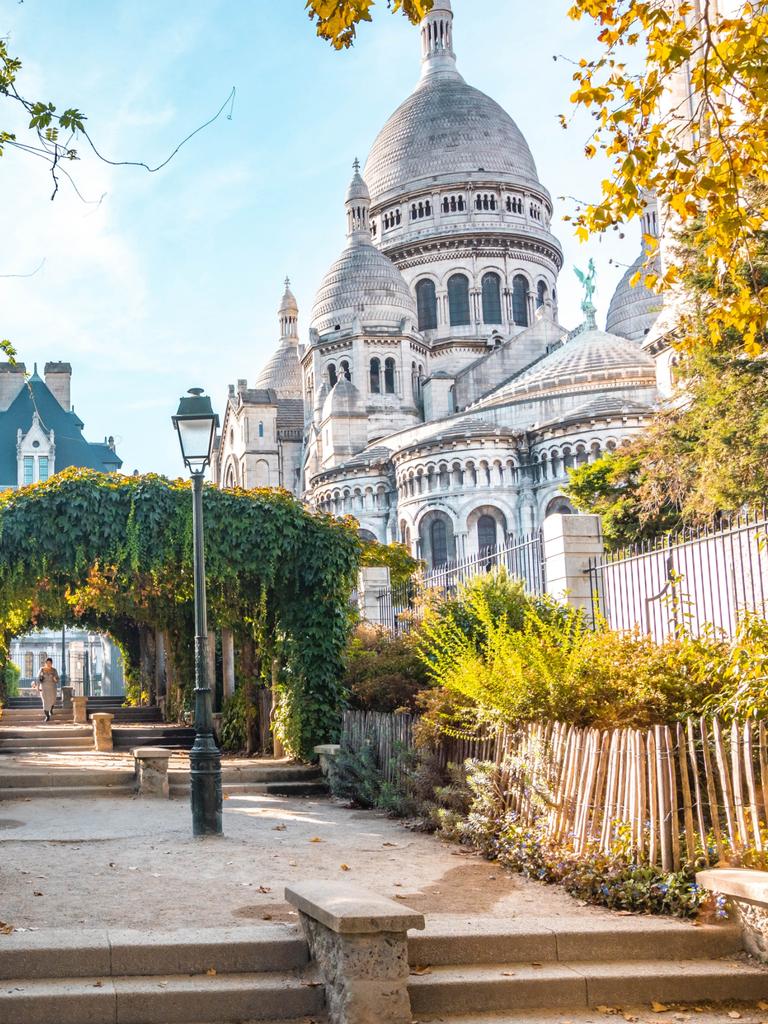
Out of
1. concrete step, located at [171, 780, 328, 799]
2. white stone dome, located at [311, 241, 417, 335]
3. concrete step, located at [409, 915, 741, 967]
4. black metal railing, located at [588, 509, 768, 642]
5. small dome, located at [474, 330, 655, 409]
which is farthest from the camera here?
white stone dome, located at [311, 241, 417, 335]

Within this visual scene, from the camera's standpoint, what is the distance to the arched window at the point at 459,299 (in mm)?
70688

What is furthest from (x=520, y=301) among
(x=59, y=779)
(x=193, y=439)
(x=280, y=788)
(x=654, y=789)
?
(x=654, y=789)

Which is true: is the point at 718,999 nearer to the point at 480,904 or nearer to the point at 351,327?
the point at 480,904

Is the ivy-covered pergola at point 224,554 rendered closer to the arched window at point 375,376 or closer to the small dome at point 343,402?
the small dome at point 343,402

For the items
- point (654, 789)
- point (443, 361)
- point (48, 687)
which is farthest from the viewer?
point (443, 361)

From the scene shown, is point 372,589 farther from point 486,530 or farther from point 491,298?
point 491,298

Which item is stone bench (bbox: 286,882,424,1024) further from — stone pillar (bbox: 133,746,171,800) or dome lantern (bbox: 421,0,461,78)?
dome lantern (bbox: 421,0,461,78)

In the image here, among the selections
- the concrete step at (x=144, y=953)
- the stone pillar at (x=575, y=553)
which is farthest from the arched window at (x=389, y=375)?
the concrete step at (x=144, y=953)

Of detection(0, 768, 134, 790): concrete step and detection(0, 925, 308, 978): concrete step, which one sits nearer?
detection(0, 925, 308, 978): concrete step

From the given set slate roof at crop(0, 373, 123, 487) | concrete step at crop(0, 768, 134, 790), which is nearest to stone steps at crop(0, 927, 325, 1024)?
concrete step at crop(0, 768, 134, 790)

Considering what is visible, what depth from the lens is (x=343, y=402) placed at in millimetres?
62406

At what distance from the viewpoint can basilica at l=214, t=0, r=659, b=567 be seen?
51.3 m

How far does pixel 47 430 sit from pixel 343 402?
55.8 ft

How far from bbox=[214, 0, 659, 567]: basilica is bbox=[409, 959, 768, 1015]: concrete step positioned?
135 ft
